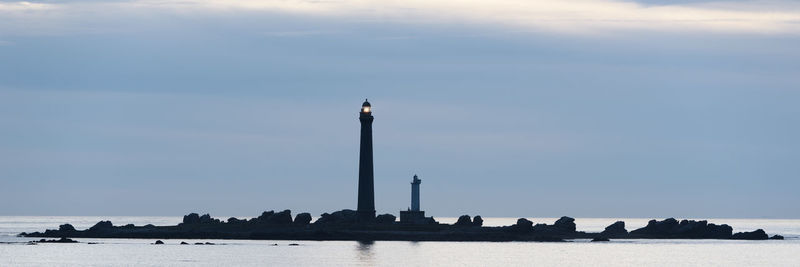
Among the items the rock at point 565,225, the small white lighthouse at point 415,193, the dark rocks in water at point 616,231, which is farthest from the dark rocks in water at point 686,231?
the small white lighthouse at point 415,193

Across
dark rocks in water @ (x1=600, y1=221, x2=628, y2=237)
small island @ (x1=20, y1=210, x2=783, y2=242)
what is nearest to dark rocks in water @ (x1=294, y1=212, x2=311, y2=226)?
small island @ (x1=20, y1=210, x2=783, y2=242)

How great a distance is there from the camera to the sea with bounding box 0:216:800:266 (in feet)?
311

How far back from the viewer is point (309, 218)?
430ft

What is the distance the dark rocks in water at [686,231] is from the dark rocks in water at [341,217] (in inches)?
1345

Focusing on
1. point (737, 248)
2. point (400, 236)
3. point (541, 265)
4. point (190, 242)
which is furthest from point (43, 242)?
point (737, 248)

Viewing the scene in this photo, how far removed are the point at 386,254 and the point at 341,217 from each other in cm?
2067

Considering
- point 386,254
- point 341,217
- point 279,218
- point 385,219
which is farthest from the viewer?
point 279,218

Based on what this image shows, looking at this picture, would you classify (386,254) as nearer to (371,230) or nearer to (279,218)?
(371,230)

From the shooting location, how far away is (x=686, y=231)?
142m

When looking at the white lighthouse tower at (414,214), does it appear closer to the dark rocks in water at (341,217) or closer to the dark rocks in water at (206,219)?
the dark rocks in water at (341,217)

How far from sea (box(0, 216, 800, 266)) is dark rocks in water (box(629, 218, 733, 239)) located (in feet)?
24.9

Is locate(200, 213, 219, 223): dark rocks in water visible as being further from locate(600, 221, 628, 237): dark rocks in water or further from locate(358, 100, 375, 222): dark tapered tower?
locate(600, 221, 628, 237): dark rocks in water

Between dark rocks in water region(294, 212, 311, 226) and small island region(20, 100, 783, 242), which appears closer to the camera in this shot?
small island region(20, 100, 783, 242)

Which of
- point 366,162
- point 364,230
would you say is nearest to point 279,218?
point 364,230
